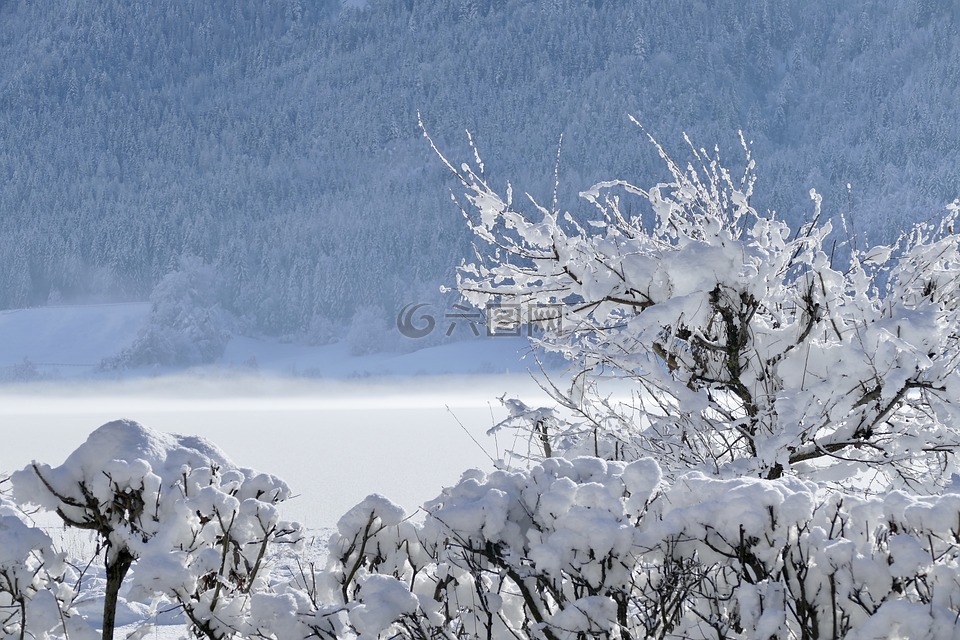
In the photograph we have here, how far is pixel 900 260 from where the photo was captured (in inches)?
183

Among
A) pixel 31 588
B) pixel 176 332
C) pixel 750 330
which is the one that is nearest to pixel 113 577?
pixel 31 588

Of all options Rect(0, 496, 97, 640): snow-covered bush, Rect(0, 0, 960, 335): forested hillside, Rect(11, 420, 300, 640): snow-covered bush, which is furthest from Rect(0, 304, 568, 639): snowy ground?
Rect(0, 0, 960, 335): forested hillside

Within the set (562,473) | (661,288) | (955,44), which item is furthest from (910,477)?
(955,44)

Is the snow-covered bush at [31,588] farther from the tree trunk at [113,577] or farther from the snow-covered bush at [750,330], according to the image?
the snow-covered bush at [750,330]

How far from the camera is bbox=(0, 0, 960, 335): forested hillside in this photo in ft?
335

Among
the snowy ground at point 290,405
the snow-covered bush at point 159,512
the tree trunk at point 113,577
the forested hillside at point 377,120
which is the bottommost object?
the snowy ground at point 290,405

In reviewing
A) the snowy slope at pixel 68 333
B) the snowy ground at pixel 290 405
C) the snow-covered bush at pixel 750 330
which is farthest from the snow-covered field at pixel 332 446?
the snowy slope at pixel 68 333

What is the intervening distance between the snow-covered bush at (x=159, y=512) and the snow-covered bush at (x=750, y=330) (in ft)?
5.65

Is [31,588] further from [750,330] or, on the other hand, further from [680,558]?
[750,330]

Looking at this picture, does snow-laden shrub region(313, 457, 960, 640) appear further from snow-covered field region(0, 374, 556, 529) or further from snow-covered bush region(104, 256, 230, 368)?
snow-covered bush region(104, 256, 230, 368)

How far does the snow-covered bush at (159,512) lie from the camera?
102 inches

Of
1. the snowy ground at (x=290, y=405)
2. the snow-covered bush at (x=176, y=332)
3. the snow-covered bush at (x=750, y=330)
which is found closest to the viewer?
the snow-covered bush at (x=750, y=330)

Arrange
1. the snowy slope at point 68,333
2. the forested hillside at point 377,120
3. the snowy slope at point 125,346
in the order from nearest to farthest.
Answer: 1. the snowy slope at point 125,346
2. the snowy slope at point 68,333
3. the forested hillside at point 377,120

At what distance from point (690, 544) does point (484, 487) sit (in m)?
0.62
